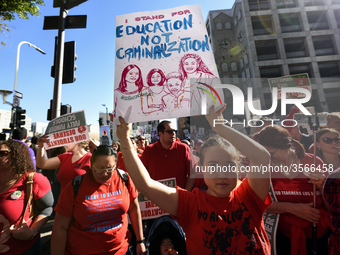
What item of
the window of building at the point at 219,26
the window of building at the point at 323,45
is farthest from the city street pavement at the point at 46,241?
the window of building at the point at 219,26

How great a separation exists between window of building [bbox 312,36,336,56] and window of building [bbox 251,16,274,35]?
600 centimetres

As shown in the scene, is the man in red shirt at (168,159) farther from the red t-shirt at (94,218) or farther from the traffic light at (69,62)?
the traffic light at (69,62)

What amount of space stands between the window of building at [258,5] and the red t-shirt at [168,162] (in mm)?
33202

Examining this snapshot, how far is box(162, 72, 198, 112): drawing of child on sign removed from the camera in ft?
5.57

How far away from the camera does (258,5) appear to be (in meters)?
29.0

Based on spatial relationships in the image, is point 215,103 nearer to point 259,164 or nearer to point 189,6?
point 259,164

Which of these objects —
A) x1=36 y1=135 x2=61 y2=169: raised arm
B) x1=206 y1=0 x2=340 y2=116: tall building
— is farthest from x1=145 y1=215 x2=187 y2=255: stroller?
x1=206 y1=0 x2=340 y2=116: tall building

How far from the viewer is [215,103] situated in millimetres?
1614

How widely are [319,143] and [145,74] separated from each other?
2407 mm

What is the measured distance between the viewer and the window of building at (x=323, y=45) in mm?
27688

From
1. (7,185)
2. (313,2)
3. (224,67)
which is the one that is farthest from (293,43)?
(7,185)

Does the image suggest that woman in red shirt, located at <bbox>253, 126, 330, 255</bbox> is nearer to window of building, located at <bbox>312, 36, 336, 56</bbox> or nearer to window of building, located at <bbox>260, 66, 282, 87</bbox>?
window of building, located at <bbox>260, 66, 282, 87</bbox>

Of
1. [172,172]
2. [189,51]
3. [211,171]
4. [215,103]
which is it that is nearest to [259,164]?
[211,171]

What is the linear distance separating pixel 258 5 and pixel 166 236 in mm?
34999
